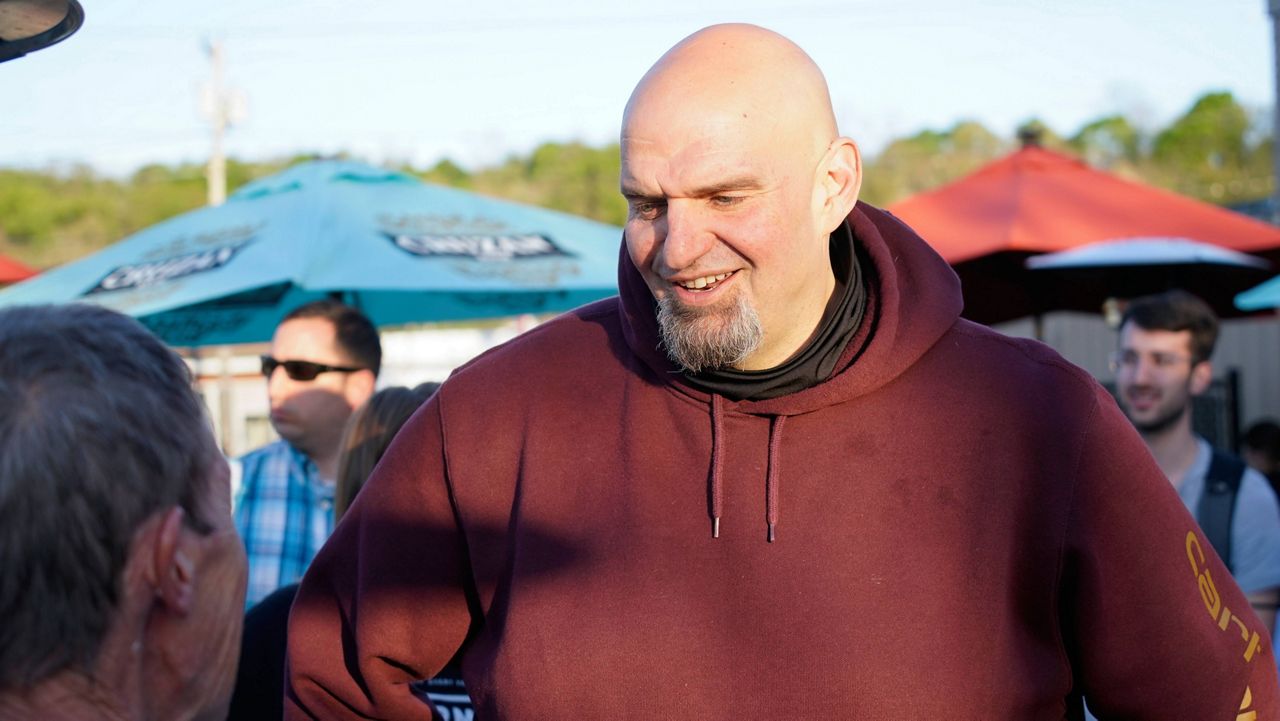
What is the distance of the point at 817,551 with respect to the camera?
1941 mm

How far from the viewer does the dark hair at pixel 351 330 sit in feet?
15.1

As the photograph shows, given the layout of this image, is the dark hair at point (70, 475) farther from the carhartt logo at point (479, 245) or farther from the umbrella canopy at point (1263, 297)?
the umbrella canopy at point (1263, 297)

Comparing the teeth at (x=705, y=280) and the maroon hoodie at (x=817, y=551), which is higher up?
the teeth at (x=705, y=280)

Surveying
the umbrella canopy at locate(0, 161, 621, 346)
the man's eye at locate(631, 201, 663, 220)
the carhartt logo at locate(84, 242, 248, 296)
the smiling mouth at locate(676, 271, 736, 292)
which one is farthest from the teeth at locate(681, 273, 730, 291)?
the carhartt logo at locate(84, 242, 248, 296)

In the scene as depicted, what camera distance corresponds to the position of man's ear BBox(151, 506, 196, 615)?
4.50 ft

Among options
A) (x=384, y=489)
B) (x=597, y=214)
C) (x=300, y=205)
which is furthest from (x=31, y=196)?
(x=384, y=489)

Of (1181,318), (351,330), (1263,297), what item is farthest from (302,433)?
(1263,297)

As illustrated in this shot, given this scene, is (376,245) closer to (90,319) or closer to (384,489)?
(384,489)

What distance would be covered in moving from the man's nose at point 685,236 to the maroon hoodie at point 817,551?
0.18 m

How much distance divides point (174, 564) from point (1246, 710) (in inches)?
64.0

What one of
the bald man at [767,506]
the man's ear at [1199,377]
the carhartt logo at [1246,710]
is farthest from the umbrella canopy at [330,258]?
the carhartt logo at [1246,710]

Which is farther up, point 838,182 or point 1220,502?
point 838,182

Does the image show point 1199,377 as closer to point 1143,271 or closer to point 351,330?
point 1143,271

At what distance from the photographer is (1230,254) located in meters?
6.88
